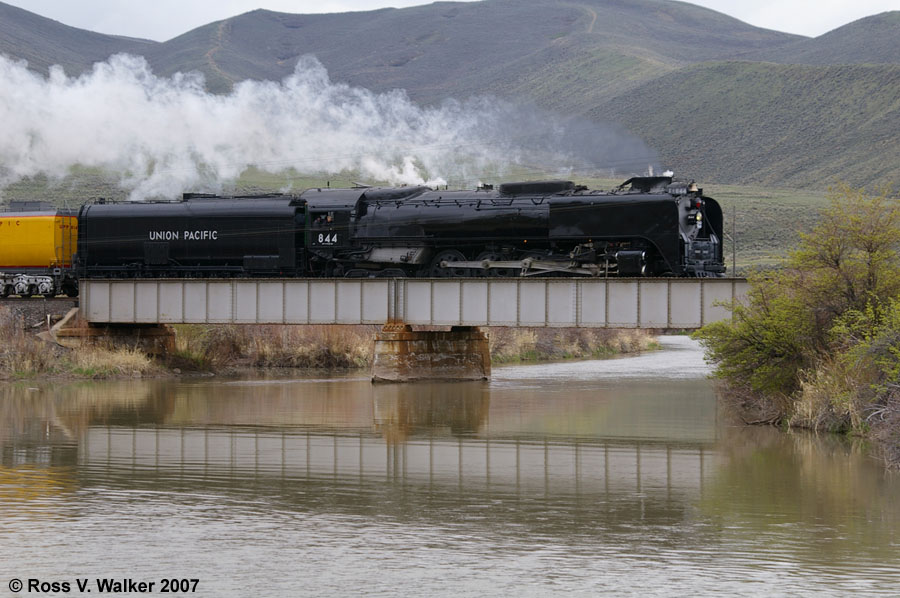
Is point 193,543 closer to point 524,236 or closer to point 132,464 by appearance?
point 132,464

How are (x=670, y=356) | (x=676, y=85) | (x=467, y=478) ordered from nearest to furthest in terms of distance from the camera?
1. (x=467, y=478)
2. (x=670, y=356)
3. (x=676, y=85)

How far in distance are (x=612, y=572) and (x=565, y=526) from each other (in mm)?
2870

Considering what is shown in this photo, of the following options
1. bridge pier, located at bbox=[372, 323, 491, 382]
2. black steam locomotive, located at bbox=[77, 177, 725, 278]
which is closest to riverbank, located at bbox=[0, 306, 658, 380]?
black steam locomotive, located at bbox=[77, 177, 725, 278]

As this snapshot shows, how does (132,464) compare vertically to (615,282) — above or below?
below

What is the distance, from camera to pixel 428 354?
44.4m

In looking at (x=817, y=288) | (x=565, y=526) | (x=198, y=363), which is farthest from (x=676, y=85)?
(x=565, y=526)

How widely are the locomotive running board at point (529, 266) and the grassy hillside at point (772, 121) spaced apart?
86212 mm

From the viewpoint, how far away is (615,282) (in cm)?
3909

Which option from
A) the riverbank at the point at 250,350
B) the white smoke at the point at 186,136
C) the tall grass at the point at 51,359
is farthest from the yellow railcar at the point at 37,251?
the white smoke at the point at 186,136

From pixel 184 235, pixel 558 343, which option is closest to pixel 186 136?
pixel 558 343

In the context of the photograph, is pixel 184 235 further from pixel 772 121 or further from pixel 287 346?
pixel 772 121

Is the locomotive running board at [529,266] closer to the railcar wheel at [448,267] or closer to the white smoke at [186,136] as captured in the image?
the railcar wheel at [448,267]

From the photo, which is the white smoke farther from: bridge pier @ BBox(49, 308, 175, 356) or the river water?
the river water

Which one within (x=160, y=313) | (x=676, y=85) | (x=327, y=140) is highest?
(x=676, y=85)
